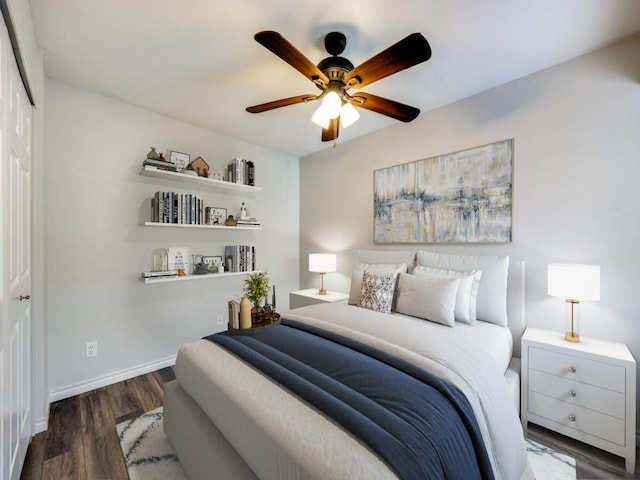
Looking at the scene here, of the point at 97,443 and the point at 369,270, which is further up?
the point at 369,270

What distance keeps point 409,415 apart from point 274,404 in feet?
1.59

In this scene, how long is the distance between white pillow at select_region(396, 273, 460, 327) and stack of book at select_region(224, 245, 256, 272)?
1.78m

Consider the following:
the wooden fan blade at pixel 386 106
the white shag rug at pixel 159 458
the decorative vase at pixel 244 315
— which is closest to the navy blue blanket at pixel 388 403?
the decorative vase at pixel 244 315

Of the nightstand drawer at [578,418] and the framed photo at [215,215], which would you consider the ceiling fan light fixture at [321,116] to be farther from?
the nightstand drawer at [578,418]

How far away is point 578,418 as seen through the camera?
5.52 feet

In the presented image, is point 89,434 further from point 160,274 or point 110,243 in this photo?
point 110,243

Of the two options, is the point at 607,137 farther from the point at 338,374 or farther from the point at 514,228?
the point at 338,374

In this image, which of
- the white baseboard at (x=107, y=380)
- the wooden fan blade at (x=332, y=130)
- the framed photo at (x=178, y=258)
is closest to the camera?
the wooden fan blade at (x=332, y=130)

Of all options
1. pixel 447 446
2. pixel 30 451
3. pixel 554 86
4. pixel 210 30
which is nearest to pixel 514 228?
pixel 554 86

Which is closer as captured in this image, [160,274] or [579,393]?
[579,393]

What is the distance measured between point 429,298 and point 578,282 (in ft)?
2.85

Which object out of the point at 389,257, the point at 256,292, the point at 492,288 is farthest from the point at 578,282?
the point at 256,292

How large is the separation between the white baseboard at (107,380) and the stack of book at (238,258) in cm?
107

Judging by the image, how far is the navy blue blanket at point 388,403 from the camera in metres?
0.84
